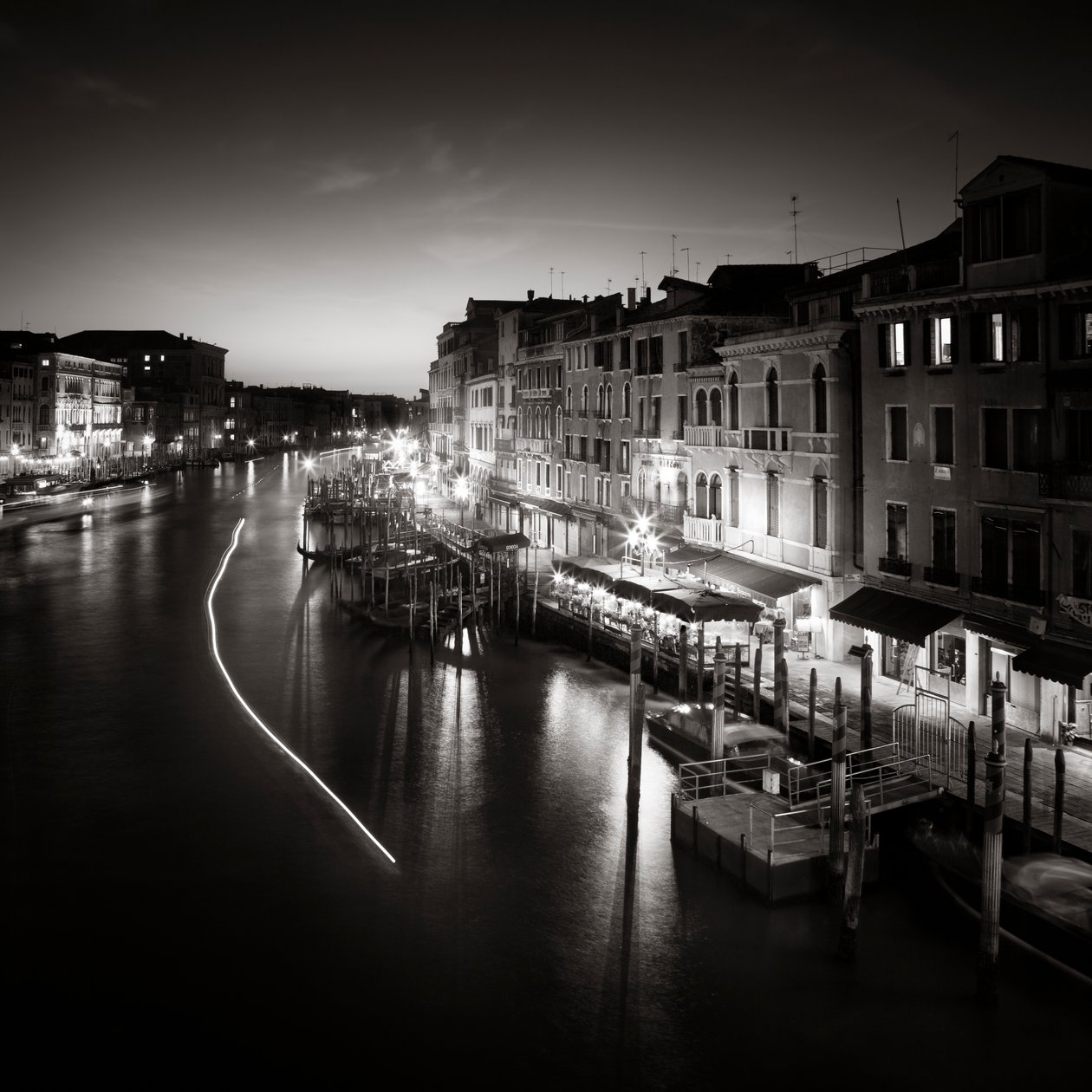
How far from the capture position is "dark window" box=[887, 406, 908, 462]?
18.7m

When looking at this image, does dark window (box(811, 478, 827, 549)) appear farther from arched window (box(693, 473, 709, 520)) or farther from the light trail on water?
the light trail on water

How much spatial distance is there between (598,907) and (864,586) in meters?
9.85

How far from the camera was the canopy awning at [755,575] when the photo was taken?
21109mm

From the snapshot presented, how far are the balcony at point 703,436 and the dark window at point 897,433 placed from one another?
6.38 m

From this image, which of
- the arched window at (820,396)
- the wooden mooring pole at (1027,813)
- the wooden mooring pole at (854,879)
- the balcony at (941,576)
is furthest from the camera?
the arched window at (820,396)

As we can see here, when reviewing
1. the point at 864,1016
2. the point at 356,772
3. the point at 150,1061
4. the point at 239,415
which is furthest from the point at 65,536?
the point at 239,415

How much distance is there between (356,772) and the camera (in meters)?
17.2

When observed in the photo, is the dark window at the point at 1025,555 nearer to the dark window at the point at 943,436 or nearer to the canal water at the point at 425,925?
the dark window at the point at 943,436

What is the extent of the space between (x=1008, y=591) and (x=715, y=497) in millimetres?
10261

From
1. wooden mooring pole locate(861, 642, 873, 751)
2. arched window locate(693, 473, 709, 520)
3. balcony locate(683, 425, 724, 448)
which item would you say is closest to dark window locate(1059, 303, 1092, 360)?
wooden mooring pole locate(861, 642, 873, 751)

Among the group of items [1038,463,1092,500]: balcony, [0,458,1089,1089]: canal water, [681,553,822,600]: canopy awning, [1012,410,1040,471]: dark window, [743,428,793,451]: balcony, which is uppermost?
[743,428,793,451]: balcony

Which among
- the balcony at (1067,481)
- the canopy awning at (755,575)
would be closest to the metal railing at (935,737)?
the balcony at (1067,481)

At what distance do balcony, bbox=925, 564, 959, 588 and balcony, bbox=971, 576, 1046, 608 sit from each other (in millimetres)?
423

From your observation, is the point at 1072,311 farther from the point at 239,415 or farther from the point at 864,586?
the point at 239,415
